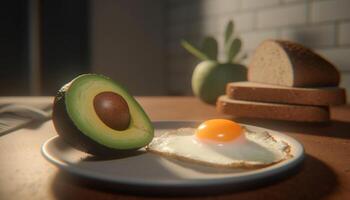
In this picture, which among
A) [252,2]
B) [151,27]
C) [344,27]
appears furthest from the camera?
[151,27]

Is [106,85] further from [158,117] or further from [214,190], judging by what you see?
[158,117]

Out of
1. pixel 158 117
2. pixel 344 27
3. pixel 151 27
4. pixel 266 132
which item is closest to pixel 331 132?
pixel 266 132

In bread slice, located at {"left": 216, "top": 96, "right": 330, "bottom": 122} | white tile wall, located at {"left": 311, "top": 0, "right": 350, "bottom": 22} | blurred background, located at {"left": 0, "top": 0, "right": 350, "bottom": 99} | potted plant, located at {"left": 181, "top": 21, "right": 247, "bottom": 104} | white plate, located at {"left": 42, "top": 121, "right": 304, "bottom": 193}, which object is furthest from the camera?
blurred background, located at {"left": 0, "top": 0, "right": 350, "bottom": 99}

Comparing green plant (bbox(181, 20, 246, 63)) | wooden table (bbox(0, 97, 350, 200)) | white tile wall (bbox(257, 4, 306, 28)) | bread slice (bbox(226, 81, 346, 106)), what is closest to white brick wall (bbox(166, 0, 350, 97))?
white tile wall (bbox(257, 4, 306, 28))

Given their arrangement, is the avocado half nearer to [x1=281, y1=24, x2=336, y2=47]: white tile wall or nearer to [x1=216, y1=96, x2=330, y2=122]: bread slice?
[x1=216, y1=96, x2=330, y2=122]: bread slice

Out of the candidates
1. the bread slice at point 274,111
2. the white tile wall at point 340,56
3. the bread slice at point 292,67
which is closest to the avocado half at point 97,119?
the bread slice at point 274,111

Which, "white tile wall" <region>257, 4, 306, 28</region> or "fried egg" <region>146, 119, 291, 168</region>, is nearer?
"fried egg" <region>146, 119, 291, 168</region>
